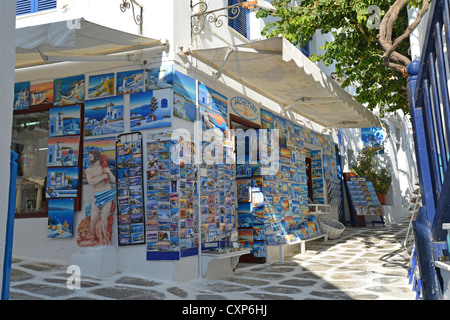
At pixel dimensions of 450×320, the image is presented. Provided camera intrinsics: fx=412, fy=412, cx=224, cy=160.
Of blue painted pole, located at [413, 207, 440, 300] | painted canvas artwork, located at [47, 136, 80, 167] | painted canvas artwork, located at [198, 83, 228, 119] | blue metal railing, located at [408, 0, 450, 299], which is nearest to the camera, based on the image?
blue metal railing, located at [408, 0, 450, 299]

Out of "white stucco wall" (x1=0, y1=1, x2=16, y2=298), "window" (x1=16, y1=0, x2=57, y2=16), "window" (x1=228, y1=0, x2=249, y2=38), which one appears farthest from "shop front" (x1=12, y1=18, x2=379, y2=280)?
"white stucco wall" (x1=0, y1=1, x2=16, y2=298)

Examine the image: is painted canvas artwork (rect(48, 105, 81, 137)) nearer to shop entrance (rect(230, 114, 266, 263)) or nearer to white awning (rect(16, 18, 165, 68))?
white awning (rect(16, 18, 165, 68))

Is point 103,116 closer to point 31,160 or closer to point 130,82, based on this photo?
point 130,82

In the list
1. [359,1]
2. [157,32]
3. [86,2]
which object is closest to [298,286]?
[157,32]

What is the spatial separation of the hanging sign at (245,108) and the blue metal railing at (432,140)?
16.1ft

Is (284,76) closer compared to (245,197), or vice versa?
(284,76)

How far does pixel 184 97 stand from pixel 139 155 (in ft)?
3.56

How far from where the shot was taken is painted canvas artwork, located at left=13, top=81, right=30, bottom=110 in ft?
22.4

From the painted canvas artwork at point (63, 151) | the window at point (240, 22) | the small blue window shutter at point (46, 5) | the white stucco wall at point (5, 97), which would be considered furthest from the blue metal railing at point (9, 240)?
the window at point (240, 22)

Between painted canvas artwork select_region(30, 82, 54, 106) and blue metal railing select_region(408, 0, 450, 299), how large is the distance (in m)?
5.59

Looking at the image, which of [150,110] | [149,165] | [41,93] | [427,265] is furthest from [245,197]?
[427,265]

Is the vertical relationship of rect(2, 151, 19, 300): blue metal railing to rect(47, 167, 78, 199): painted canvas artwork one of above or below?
below

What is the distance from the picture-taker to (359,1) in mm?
6828

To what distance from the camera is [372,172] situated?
15305 millimetres
